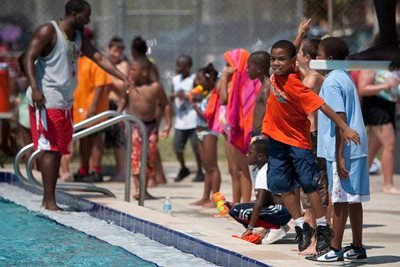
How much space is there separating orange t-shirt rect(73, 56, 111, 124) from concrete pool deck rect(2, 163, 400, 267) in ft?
3.27

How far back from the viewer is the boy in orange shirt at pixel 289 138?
7.79m

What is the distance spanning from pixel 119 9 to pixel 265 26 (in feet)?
11.1

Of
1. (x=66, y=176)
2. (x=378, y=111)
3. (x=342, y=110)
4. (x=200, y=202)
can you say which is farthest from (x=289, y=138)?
(x=66, y=176)

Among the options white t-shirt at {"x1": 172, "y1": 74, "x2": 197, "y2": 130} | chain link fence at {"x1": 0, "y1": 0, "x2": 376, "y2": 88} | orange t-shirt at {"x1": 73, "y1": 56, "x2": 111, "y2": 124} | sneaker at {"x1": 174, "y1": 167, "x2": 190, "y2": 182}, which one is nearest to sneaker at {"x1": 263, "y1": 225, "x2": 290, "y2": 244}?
orange t-shirt at {"x1": 73, "y1": 56, "x2": 111, "y2": 124}

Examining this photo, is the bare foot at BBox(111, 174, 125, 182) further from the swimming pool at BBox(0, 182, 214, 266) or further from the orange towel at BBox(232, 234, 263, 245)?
the orange towel at BBox(232, 234, 263, 245)

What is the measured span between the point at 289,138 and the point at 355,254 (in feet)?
3.01

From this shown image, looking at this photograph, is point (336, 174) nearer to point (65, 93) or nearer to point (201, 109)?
point (65, 93)

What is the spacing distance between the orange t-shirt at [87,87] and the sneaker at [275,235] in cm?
652

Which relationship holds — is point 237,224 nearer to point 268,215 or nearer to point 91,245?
point 268,215

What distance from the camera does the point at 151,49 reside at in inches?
839

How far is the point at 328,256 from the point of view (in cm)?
743

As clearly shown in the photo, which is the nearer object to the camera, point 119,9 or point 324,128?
point 324,128

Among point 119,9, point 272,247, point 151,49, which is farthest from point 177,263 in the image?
point 151,49

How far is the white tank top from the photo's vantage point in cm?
1067
